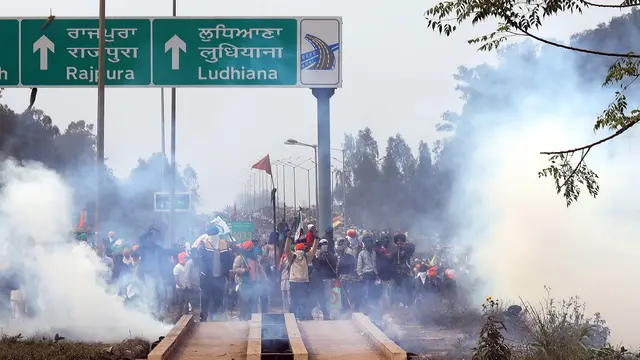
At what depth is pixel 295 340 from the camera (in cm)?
1006

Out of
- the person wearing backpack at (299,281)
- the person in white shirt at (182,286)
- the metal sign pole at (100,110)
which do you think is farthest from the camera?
the metal sign pole at (100,110)

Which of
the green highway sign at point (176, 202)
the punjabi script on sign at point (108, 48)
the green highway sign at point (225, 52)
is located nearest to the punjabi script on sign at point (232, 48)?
the green highway sign at point (225, 52)

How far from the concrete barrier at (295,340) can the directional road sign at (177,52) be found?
8573 mm

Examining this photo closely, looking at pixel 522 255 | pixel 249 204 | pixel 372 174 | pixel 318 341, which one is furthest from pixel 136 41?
pixel 249 204

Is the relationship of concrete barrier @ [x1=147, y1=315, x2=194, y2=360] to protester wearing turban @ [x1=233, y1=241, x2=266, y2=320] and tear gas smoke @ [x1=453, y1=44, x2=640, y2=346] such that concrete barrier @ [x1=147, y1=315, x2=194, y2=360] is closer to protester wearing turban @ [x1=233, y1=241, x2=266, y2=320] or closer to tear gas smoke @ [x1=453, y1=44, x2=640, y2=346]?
protester wearing turban @ [x1=233, y1=241, x2=266, y2=320]

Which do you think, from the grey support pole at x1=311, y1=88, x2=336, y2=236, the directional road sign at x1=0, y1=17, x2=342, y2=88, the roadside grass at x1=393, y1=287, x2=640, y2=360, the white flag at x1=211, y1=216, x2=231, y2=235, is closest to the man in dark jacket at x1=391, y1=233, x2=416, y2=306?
the roadside grass at x1=393, y1=287, x2=640, y2=360

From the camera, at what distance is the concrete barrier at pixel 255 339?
365 inches

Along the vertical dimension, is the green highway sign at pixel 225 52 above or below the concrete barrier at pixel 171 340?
above

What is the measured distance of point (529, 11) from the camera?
10.3 meters

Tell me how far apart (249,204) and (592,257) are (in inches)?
6001

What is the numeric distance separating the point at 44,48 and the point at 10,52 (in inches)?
25.7

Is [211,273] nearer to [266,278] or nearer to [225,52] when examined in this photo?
[266,278]

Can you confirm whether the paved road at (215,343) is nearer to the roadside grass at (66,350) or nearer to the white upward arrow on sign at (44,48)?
the roadside grass at (66,350)

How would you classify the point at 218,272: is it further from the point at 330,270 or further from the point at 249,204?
the point at 249,204
